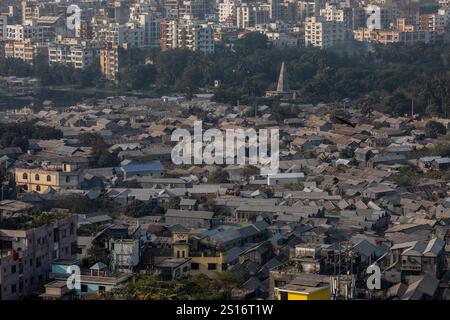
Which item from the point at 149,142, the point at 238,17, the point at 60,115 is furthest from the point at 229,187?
the point at 238,17

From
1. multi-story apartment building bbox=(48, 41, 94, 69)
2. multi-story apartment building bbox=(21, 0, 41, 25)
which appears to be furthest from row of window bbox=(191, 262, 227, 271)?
multi-story apartment building bbox=(21, 0, 41, 25)

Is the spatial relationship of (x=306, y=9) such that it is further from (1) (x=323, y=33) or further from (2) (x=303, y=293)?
(2) (x=303, y=293)

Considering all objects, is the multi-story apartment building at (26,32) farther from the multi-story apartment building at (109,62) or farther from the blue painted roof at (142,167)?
the blue painted roof at (142,167)

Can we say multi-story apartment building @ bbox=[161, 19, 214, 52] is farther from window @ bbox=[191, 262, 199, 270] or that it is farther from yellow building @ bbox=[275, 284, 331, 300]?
yellow building @ bbox=[275, 284, 331, 300]

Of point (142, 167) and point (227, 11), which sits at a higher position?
point (227, 11)

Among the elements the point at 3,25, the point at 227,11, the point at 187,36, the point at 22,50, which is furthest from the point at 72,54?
the point at 227,11
